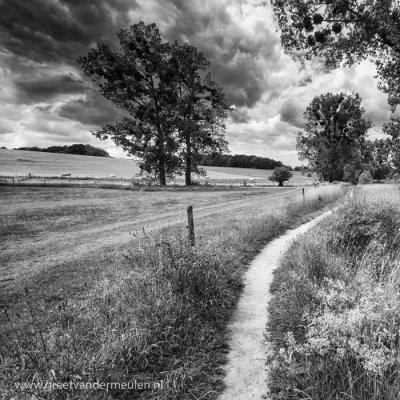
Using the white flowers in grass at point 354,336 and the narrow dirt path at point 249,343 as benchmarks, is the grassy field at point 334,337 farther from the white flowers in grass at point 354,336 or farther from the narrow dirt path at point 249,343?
the narrow dirt path at point 249,343

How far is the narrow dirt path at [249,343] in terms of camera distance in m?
3.21

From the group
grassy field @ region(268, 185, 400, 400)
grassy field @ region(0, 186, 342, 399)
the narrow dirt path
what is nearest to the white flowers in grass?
grassy field @ region(268, 185, 400, 400)

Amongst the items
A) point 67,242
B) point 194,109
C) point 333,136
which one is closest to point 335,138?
point 333,136

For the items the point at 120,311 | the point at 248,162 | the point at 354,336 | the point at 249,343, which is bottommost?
the point at 249,343

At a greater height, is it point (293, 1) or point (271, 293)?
point (293, 1)

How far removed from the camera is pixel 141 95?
31734 mm

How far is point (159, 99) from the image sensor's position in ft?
108

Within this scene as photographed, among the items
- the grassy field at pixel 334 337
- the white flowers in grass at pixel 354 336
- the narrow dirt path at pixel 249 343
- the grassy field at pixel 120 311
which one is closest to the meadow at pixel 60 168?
the grassy field at pixel 120 311

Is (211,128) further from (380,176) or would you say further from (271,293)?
(380,176)

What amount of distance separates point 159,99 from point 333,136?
97.7 feet

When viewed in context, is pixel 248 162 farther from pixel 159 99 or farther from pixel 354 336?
pixel 354 336

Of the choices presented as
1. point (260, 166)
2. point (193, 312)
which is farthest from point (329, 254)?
point (260, 166)

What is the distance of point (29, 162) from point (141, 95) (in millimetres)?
53155

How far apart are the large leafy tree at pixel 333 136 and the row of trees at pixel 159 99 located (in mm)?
18020
